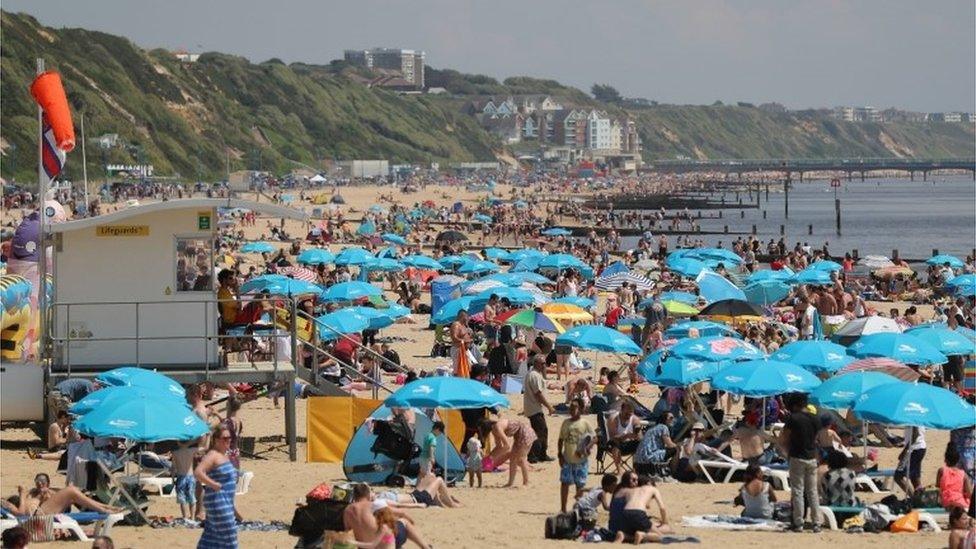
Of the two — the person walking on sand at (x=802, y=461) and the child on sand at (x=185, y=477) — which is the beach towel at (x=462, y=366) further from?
the person walking on sand at (x=802, y=461)

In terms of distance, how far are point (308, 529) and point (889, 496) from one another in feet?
16.1

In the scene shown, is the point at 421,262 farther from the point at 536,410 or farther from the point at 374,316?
the point at 536,410

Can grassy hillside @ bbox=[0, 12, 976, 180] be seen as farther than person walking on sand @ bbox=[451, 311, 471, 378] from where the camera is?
Yes

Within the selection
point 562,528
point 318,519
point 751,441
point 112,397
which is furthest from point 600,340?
point 318,519

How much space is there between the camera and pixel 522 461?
14281 millimetres

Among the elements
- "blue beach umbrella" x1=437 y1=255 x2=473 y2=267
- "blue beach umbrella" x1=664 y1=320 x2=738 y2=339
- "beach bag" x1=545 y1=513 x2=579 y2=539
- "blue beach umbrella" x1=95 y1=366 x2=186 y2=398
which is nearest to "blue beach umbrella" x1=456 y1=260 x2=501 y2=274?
"blue beach umbrella" x1=437 y1=255 x2=473 y2=267

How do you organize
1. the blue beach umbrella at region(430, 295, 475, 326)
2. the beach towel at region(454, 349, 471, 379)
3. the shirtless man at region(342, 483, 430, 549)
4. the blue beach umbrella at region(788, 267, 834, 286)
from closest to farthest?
the shirtless man at region(342, 483, 430, 549) → the beach towel at region(454, 349, 471, 379) → the blue beach umbrella at region(430, 295, 475, 326) → the blue beach umbrella at region(788, 267, 834, 286)

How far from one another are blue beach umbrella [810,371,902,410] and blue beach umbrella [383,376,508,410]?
2987 mm

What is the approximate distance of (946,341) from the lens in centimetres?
1862

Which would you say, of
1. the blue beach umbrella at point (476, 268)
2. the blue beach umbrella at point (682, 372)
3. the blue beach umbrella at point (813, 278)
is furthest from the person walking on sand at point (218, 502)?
the blue beach umbrella at point (476, 268)

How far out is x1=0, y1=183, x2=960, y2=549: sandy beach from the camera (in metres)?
11.7

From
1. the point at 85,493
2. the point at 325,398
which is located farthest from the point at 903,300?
the point at 85,493

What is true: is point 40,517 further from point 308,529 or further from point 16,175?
point 16,175

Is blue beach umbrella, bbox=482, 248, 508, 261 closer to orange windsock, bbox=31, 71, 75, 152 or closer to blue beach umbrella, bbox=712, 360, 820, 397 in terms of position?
orange windsock, bbox=31, 71, 75, 152
